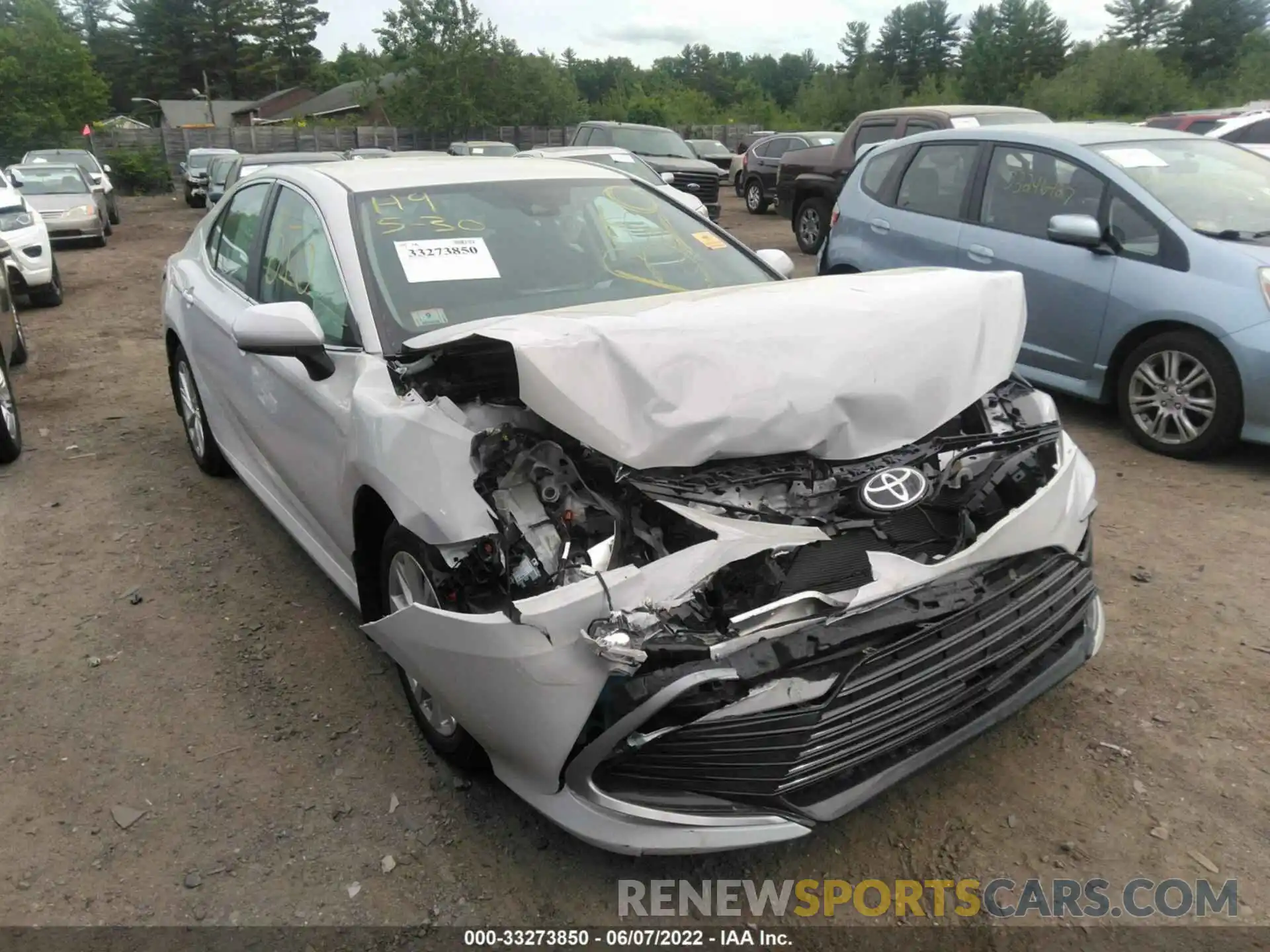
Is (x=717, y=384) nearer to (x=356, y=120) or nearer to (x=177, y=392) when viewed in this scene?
(x=177, y=392)

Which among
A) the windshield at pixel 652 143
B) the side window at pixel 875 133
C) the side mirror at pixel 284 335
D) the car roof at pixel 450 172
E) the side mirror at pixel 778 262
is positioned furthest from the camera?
the windshield at pixel 652 143

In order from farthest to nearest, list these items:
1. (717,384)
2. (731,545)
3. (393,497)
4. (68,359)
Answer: (68,359) → (393,497) → (717,384) → (731,545)

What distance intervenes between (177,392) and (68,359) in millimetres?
3625

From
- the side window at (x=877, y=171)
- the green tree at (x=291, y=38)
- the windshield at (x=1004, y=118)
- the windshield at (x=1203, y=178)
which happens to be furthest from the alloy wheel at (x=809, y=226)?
the green tree at (x=291, y=38)

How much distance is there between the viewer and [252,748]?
3.03 meters

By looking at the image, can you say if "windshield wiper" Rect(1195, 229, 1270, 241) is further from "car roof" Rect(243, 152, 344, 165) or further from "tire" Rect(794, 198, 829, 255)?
"tire" Rect(794, 198, 829, 255)

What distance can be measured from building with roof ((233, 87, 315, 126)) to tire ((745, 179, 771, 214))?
59127mm

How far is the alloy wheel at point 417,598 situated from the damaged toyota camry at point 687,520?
2cm

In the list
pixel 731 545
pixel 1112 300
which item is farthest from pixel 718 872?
pixel 1112 300

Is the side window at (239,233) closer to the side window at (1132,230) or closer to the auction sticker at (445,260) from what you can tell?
the auction sticker at (445,260)

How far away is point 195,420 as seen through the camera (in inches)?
204

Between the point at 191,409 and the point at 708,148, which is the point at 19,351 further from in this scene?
the point at 708,148

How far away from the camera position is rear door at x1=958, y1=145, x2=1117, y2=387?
5.37m

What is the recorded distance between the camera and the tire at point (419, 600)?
105 inches
